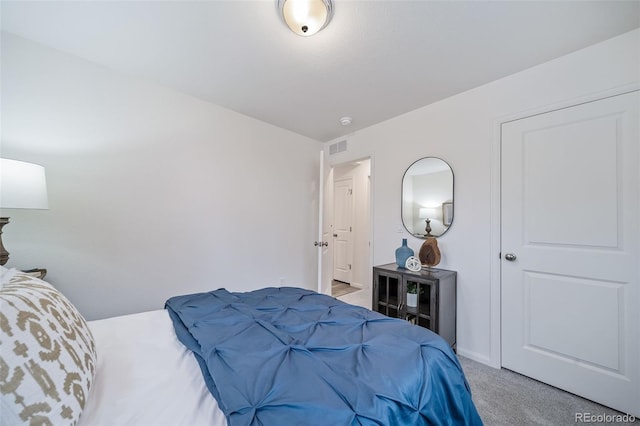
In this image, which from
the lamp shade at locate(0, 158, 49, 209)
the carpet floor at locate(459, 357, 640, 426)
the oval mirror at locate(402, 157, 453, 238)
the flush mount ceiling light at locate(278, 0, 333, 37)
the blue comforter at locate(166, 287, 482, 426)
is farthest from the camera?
the oval mirror at locate(402, 157, 453, 238)

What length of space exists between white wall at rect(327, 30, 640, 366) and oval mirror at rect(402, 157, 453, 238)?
0.07m

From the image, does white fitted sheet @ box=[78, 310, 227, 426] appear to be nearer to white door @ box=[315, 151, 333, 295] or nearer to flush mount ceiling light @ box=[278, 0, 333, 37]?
flush mount ceiling light @ box=[278, 0, 333, 37]

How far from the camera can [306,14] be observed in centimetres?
142

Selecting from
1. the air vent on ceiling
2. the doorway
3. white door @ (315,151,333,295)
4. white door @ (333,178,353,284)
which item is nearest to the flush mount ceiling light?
white door @ (315,151,333,295)

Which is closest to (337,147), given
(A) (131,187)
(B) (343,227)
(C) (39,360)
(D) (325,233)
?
(D) (325,233)

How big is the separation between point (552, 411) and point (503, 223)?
1290 millimetres

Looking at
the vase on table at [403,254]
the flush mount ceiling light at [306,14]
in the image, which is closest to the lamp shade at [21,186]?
the flush mount ceiling light at [306,14]

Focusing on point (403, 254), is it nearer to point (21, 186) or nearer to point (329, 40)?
point (329, 40)

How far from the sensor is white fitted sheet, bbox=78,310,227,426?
70 cm

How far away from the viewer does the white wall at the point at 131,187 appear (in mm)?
1727

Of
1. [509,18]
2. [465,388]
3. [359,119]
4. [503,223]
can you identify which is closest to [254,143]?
[359,119]

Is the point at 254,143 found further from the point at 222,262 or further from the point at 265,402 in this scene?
the point at 265,402

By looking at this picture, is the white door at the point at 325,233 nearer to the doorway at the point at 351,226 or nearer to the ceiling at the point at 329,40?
the doorway at the point at 351,226

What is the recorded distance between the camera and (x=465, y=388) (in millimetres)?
1004
